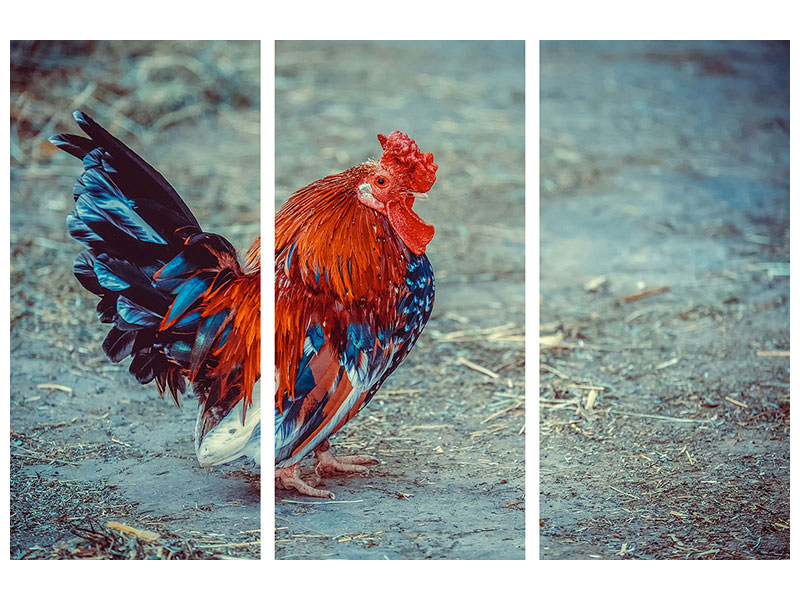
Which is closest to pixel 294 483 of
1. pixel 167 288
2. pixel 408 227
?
pixel 167 288

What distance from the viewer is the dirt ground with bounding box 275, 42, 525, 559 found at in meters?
4.08

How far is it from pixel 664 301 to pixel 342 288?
117 inches

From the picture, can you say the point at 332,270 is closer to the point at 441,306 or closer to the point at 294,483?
the point at 294,483

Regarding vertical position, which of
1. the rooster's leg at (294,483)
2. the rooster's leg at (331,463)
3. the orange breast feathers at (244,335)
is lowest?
the rooster's leg at (294,483)

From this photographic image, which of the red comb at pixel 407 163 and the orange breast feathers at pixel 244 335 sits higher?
the red comb at pixel 407 163

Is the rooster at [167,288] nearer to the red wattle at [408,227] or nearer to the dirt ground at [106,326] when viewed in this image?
A: the dirt ground at [106,326]

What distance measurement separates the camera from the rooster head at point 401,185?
3.91m

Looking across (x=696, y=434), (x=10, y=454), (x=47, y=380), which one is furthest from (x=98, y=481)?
(x=696, y=434)

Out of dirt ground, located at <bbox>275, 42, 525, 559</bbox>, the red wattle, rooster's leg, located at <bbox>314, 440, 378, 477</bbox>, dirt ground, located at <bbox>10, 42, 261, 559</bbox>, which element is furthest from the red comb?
dirt ground, located at <bbox>10, 42, 261, 559</bbox>

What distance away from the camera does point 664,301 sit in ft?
20.5

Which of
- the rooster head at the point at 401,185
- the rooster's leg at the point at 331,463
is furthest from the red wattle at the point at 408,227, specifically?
the rooster's leg at the point at 331,463
